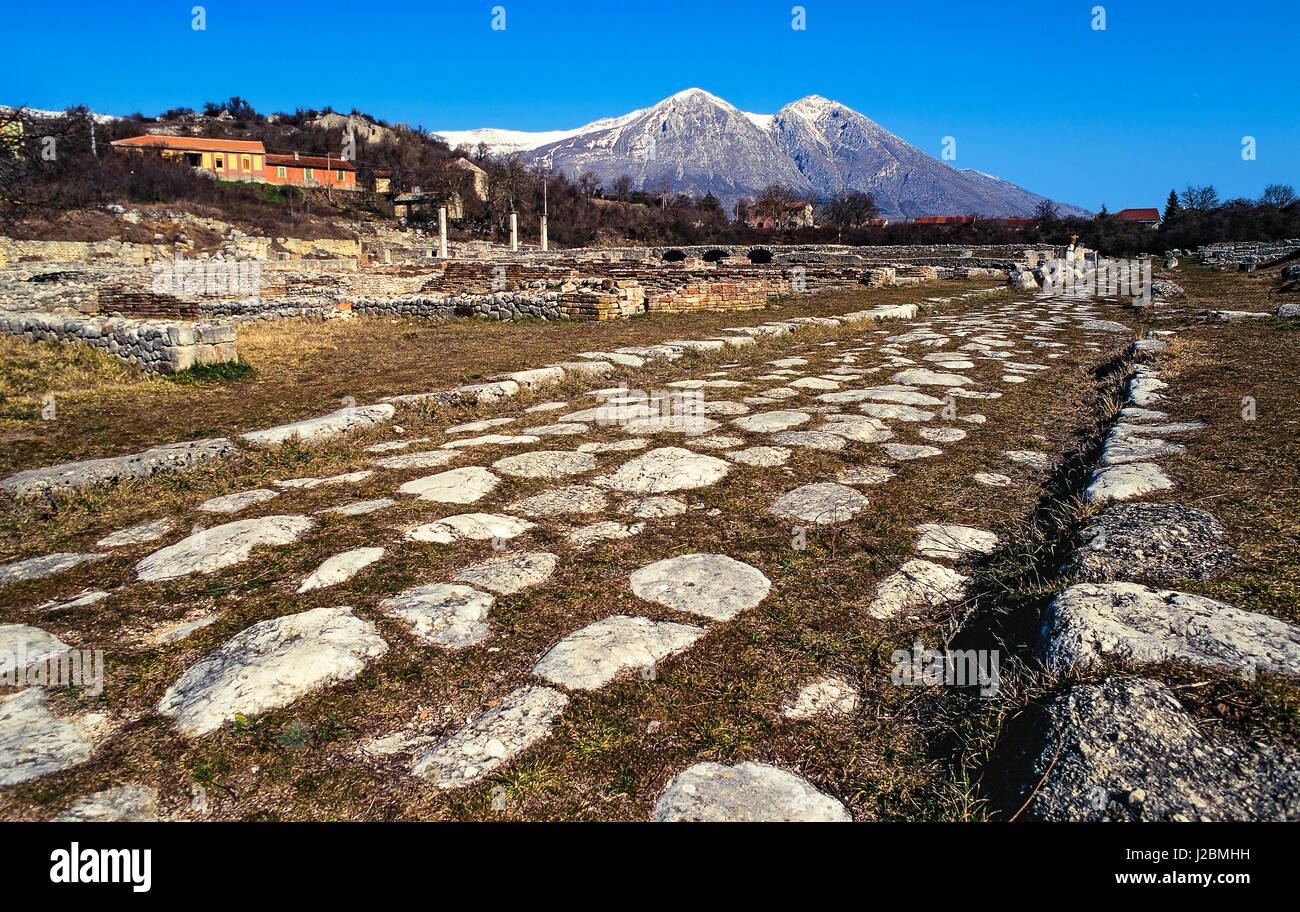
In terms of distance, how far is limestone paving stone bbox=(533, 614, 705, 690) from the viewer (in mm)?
1938

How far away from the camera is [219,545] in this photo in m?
2.84

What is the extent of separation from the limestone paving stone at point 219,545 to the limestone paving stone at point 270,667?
0.71m

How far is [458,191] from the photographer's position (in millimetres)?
59875

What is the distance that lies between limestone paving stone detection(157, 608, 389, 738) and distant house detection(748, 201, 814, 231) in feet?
218

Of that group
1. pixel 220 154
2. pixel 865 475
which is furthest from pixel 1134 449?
pixel 220 154

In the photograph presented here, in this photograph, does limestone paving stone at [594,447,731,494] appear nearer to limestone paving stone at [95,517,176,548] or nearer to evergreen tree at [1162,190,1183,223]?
limestone paving stone at [95,517,176,548]

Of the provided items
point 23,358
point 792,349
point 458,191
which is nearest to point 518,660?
point 792,349

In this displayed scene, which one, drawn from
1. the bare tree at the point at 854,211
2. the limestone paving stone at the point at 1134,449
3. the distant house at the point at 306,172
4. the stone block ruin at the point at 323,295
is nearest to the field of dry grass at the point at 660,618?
the limestone paving stone at the point at 1134,449

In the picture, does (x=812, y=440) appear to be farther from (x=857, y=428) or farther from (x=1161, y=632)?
(x=1161, y=632)

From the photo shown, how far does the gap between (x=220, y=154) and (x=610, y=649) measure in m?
71.9

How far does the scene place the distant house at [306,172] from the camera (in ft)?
198

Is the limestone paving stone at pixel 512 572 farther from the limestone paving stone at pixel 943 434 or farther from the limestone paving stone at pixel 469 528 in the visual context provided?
the limestone paving stone at pixel 943 434

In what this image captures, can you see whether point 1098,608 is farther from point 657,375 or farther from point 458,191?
point 458,191

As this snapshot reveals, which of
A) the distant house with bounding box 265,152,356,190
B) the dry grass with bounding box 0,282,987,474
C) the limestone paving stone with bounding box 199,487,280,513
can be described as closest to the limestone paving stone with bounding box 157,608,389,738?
the limestone paving stone with bounding box 199,487,280,513
